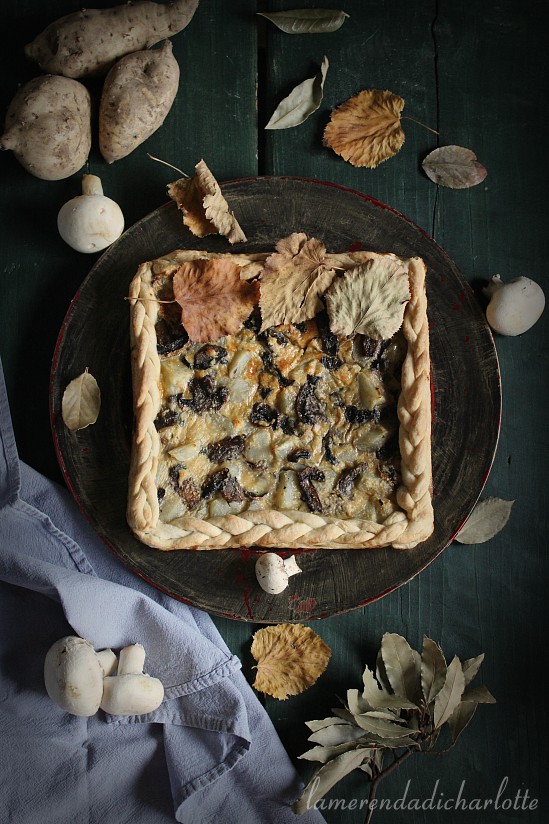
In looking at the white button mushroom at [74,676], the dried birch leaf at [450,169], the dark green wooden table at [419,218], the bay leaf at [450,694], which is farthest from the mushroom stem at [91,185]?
the bay leaf at [450,694]

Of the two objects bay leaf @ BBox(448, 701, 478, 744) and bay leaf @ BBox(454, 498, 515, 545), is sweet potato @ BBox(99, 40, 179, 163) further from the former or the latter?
bay leaf @ BBox(448, 701, 478, 744)

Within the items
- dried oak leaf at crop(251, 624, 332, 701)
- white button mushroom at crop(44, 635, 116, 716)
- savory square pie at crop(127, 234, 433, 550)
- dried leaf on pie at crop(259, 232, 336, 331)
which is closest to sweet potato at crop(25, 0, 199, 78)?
savory square pie at crop(127, 234, 433, 550)

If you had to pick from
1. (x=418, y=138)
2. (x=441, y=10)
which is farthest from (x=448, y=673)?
(x=441, y=10)

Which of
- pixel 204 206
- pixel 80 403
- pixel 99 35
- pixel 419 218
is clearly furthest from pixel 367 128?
pixel 80 403

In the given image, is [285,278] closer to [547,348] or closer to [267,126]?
[267,126]

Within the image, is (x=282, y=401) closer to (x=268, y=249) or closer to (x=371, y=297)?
(x=371, y=297)
